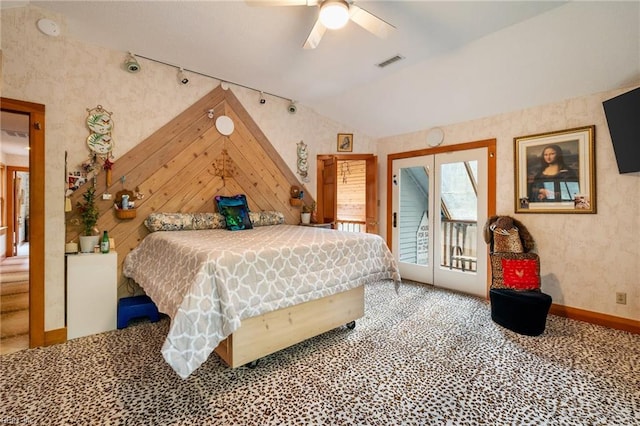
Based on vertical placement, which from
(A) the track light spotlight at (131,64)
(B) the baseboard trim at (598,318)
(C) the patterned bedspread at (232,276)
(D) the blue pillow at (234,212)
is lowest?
(B) the baseboard trim at (598,318)

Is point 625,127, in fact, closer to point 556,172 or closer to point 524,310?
point 556,172

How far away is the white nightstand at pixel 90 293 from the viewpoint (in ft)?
8.68

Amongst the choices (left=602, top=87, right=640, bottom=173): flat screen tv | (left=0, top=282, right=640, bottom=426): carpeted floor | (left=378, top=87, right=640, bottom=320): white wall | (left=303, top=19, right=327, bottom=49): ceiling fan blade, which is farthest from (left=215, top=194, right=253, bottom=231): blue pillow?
(left=602, top=87, right=640, bottom=173): flat screen tv

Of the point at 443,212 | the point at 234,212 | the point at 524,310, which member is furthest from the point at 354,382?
the point at 443,212

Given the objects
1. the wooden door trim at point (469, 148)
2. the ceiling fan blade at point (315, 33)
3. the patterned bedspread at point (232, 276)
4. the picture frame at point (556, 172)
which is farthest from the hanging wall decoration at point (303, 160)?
the picture frame at point (556, 172)

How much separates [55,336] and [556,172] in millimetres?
5442

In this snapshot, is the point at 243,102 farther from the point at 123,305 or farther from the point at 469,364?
the point at 469,364

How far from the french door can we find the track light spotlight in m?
3.89

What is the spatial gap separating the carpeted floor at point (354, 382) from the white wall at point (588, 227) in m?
0.49

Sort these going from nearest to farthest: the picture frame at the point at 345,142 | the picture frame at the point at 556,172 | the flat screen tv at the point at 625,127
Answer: the flat screen tv at the point at 625,127
the picture frame at the point at 556,172
the picture frame at the point at 345,142

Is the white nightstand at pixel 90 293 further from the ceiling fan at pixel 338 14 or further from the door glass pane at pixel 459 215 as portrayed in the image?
the door glass pane at pixel 459 215

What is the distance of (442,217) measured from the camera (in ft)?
14.5

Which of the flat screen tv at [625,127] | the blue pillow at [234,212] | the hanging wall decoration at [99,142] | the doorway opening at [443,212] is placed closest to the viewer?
the flat screen tv at [625,127]

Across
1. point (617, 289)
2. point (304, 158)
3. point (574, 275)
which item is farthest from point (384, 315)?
point (304, 158)
